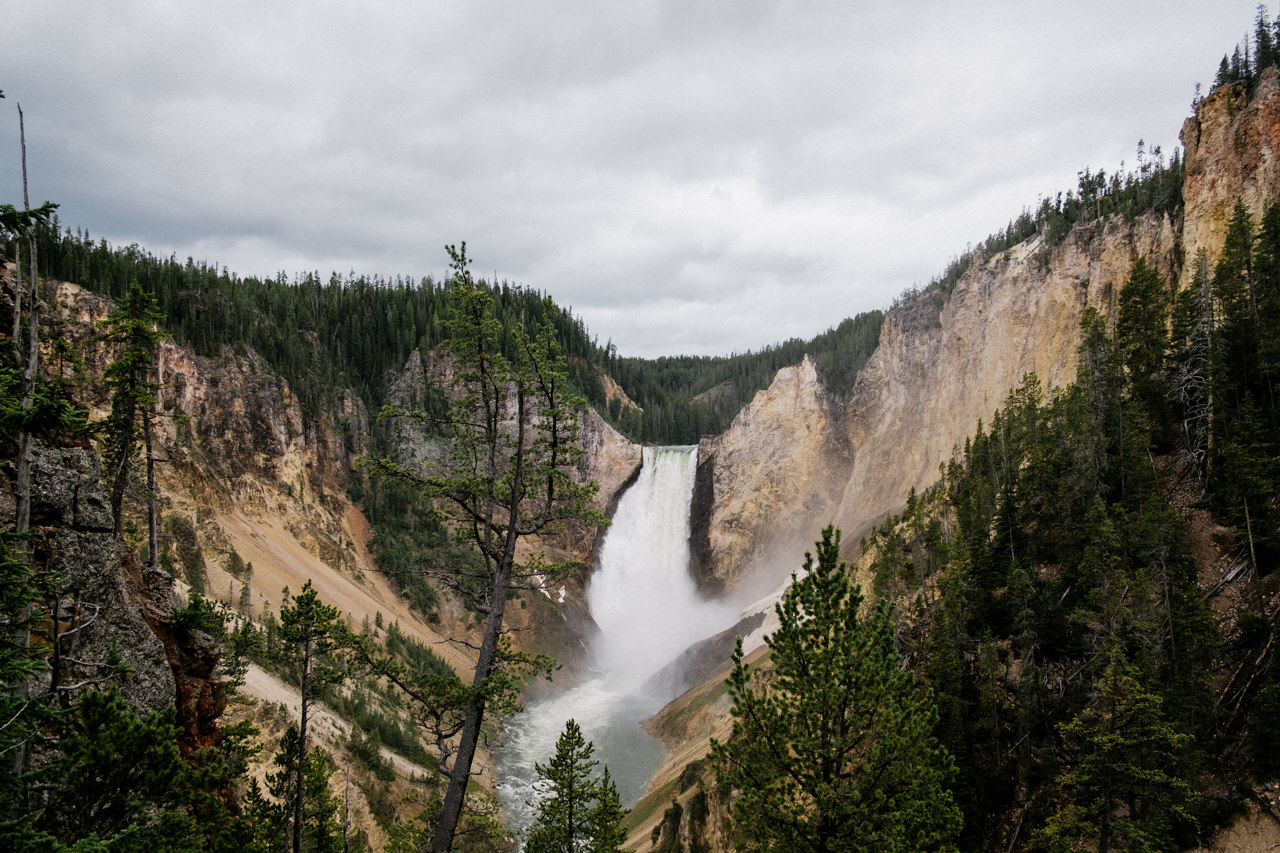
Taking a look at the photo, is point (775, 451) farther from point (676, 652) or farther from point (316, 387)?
point (316, 387)

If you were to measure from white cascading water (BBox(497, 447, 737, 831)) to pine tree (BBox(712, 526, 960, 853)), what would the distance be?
2851cm

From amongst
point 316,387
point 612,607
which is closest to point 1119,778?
point 612,607

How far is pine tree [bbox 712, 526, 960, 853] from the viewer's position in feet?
30.8

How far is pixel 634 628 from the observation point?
219 feet

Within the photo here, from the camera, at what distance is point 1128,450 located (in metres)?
29.0

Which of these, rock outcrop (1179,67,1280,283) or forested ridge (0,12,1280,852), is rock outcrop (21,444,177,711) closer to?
forested ridge (0,12,1280,852)

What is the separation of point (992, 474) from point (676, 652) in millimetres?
34000

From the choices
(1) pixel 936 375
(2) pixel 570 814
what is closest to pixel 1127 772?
(2) pixel 570 814

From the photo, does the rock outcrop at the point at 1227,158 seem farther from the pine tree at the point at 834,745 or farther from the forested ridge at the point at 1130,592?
the pine tree at the point at 834,745

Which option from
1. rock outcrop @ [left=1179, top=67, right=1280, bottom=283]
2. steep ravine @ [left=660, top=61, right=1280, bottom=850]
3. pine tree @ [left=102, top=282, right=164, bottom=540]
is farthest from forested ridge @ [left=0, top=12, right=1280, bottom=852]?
steep ravine @ [left=660, top=61, right=1280, bottom=850]

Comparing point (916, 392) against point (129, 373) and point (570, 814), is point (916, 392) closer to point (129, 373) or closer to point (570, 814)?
point (570, 814)

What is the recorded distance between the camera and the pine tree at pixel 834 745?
30.8 ft

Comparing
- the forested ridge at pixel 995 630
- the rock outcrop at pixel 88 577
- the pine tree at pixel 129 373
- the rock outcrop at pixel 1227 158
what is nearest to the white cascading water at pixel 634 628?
the forested ridge at pixel 995 630

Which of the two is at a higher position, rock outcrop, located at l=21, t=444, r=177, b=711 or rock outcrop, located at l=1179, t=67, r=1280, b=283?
rock outcrop, located at l=1179, t=67, r=1280, b=283
